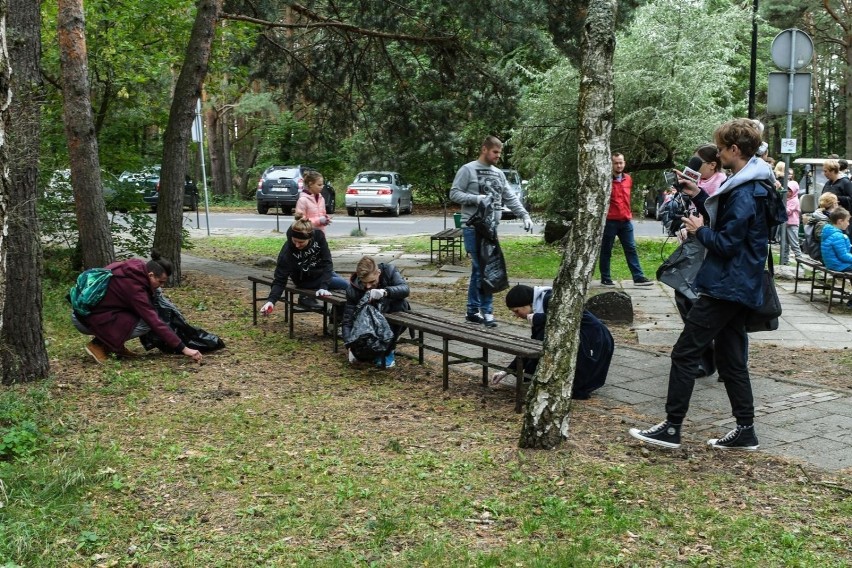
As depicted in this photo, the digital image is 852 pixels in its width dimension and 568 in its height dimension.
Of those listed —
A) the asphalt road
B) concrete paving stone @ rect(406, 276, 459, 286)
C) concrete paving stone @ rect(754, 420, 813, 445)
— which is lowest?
concrete paving stone @ rect(754, 420, 813, 445)

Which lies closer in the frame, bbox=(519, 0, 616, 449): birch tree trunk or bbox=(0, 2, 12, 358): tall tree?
bbox=(0, 2, 12, 358): tall tree

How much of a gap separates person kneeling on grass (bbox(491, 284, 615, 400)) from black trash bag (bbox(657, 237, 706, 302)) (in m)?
0.66

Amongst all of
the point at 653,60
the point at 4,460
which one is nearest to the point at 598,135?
the point at 4,460

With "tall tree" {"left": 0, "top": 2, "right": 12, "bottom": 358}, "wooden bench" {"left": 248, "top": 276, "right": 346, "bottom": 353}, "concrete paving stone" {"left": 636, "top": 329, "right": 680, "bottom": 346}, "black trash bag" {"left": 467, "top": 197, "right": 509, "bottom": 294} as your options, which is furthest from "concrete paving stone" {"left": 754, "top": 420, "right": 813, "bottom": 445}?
"tall tree" {"left": 0, "top": 2, "right": 12, "bottom": 358}

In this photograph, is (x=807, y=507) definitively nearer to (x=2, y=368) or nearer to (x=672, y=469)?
(x=672, y=469)

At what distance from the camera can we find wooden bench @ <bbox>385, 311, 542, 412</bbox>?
6.12 metres

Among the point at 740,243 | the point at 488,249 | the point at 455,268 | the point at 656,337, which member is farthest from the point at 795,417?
the point at 455,268

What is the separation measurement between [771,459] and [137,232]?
9.85 meters

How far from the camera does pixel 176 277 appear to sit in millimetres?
12094

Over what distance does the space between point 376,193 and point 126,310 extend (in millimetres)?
21012

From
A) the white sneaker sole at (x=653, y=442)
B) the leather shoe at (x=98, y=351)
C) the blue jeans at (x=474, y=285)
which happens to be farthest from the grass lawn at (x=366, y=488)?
the blue jeans at (x=474, y=285)

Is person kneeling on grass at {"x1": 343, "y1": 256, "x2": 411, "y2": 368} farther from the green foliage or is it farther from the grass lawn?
the green foliage

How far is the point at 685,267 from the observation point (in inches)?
262

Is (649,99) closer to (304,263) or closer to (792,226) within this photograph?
(792,226)
